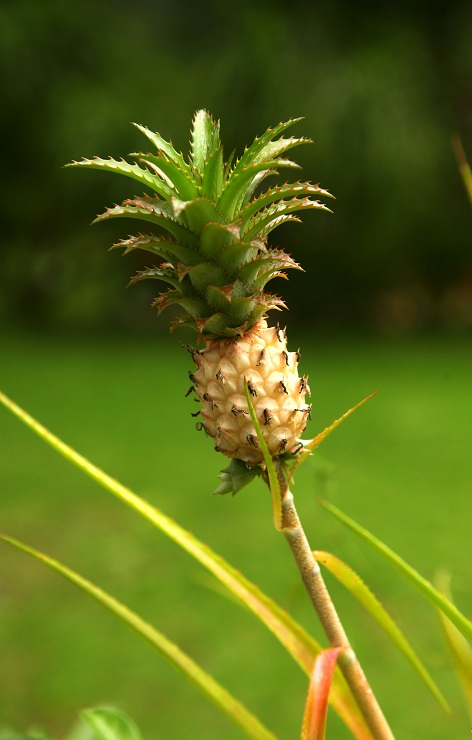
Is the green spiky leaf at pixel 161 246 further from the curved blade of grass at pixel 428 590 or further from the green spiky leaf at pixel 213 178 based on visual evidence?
the curved blade of grass at pixel 428 590

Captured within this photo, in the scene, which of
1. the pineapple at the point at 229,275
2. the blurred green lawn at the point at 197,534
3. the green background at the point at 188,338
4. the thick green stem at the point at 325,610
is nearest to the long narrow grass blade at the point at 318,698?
the thick green stem at the point at 325,610

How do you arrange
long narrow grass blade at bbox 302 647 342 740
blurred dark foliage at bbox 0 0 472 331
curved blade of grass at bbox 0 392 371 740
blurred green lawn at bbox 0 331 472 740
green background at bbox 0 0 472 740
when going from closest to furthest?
long narrow grass blade at bbox 302 647 342 740 → curved blade of grass at bbox 0 392 371 740 → blurred green lawn at bbox 0 331 472 740 → green background at bbox 0 0 472 740 → blurred dark foliage at bbox 0 0 472 331

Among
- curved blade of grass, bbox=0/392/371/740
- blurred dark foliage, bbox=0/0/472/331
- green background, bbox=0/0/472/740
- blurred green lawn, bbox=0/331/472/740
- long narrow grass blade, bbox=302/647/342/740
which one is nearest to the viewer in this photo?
long narrow grass blade, bbox=302/647/342/740

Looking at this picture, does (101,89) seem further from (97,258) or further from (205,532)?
(205,532)

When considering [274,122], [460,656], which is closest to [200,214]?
[460,656]

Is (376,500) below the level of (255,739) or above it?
above

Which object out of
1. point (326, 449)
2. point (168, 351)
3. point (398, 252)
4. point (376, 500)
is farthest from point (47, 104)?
point (376, 500)

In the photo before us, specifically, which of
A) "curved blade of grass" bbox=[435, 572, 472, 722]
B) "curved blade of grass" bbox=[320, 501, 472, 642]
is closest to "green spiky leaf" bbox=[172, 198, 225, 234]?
"curved blade of grass" bbox=[320, 501, 472, 642]

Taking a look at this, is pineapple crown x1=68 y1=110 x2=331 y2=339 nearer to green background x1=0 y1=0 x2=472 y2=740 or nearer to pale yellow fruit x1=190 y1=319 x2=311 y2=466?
pale yellow fruit x1=190 y1=319 x2=311 y2=466
